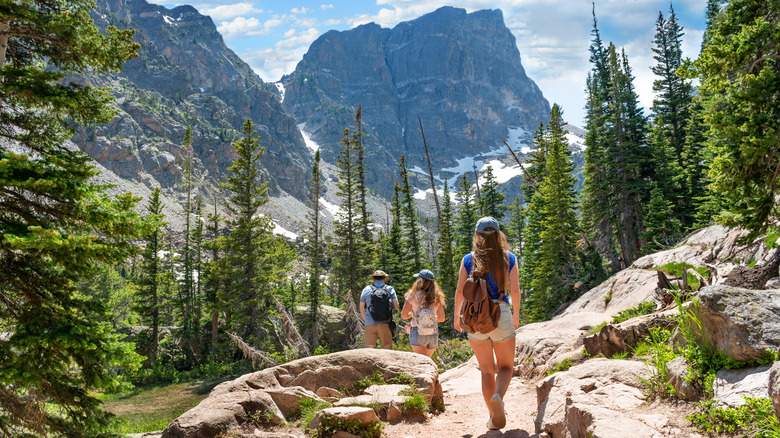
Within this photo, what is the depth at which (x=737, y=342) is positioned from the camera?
10.6 feet

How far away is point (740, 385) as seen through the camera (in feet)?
9.95

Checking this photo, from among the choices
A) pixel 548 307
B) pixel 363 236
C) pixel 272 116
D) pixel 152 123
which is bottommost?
pixel 548 307

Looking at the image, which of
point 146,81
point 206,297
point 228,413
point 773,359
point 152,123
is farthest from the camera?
point 146,81

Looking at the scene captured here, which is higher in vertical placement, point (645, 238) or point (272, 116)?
point (272, 116)

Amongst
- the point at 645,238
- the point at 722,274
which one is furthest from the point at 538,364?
the point at 645,238

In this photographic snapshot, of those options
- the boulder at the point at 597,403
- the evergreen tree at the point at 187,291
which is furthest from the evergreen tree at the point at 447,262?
the boulder at the point at 597,403

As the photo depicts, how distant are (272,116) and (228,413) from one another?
677 feet

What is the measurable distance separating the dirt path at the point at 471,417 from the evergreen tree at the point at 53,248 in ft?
11.7

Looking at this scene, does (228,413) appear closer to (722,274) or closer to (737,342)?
(737,342)

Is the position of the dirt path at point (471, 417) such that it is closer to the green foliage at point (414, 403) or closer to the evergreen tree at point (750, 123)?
the green foliage at point (414, 403)

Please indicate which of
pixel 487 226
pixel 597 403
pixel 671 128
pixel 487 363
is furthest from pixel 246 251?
pixel 671 128

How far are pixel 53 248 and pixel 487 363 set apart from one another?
4.81m

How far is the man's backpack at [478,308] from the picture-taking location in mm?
4207

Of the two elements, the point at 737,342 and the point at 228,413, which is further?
the point at 228,413
